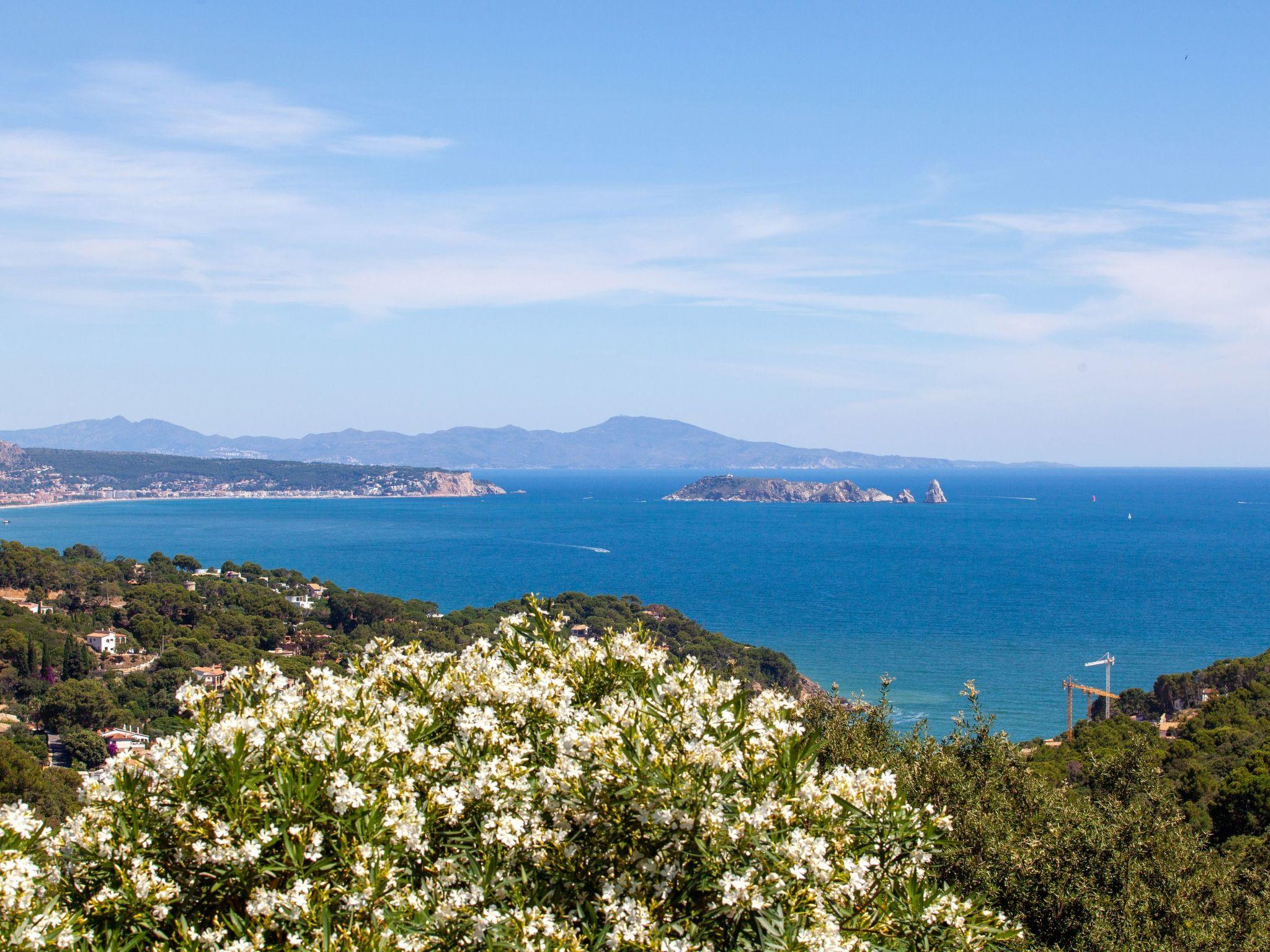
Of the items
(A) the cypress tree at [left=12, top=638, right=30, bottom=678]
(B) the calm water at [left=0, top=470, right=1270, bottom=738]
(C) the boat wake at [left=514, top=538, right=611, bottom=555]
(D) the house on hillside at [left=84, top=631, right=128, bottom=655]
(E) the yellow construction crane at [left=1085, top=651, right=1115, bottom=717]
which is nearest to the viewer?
(A) the cypress tree at [left=12, top=638, right=30, bottom=678]

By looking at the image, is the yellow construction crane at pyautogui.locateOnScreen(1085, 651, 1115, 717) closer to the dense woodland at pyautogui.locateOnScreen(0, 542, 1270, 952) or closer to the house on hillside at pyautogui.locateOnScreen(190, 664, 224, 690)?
the dense woodland at pyautogui.locateOnScreen(0, 542, 1270, 952)

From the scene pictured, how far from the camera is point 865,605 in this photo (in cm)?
7112

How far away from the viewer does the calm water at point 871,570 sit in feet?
176

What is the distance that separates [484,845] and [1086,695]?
49.1 meters

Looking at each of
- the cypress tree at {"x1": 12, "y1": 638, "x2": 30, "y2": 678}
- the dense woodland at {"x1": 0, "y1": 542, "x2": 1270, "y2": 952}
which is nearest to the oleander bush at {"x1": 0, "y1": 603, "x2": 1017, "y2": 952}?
the dense woodland at {"x1": 0, "y1": 542, "x2": 1270, "y2": 952}

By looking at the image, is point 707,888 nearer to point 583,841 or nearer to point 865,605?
point 583,841

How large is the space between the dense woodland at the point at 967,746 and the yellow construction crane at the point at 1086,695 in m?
1.66

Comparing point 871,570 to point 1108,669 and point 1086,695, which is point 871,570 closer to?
point 1086,695

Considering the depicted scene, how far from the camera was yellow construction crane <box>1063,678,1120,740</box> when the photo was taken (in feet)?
124

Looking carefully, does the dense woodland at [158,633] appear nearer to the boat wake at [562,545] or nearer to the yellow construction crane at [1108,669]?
the yellow construction crane at [1108,669]

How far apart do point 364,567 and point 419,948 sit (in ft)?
300

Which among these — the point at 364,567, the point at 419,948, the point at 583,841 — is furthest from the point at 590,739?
the point at 364,567

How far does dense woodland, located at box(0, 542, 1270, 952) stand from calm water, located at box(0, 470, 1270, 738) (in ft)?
33.8

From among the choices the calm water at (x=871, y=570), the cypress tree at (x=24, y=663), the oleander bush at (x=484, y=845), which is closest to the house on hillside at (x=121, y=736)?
the cypress tree at (x=24, y=663)
